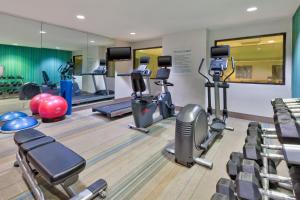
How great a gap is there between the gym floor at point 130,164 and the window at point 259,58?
1519 millimetres

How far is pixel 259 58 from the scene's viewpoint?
488 cm

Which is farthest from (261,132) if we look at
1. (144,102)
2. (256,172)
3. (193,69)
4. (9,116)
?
(9,116)

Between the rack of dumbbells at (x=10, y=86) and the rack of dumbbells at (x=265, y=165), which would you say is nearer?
the rack of dumbbells at (x=265, y=165)

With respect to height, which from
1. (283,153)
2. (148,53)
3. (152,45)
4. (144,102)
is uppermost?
(148,53)

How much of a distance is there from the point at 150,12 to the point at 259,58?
327cm

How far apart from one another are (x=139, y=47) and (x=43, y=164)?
6.23 m

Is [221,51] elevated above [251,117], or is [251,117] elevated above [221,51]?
[221,51]

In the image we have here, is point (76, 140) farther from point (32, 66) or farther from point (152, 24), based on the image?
point (152, 24)

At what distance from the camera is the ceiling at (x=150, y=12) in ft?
10.8

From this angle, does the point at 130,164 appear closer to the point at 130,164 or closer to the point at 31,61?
the point at 130,164

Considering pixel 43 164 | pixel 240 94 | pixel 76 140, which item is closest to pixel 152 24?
pixel 240 94

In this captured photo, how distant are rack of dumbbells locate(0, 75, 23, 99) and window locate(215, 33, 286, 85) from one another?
552cm

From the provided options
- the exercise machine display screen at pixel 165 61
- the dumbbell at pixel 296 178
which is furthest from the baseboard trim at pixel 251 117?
the dumbbell at pixel 296 178

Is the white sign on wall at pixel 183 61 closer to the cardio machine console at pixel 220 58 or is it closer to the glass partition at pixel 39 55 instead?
the cardio machine console at pixel 220 58
